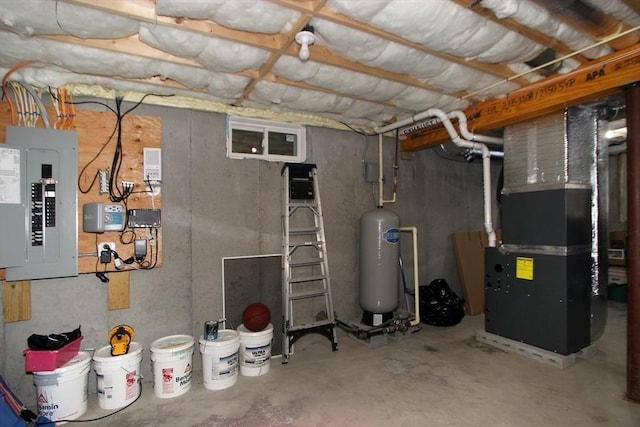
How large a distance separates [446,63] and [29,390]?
4.03 metres

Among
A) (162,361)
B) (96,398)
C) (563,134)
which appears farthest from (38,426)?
(563,134)

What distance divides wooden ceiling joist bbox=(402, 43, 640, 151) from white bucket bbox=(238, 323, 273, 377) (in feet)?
9.52

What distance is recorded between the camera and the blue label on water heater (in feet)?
12.0

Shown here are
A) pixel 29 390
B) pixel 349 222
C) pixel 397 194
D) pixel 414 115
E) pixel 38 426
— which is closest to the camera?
pixel 38 426

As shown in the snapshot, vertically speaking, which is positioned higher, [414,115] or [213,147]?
[414,115]

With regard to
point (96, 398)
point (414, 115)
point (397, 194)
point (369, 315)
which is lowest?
point (96, 398)

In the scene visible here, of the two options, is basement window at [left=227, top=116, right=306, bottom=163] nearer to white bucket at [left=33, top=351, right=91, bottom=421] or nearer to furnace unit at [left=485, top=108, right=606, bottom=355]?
white bucket at [left=33, top=351, right=91, bottom=421]

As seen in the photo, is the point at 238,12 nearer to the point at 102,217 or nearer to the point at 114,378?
the point at 102,217

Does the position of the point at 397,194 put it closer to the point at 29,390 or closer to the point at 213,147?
the point at 213,147

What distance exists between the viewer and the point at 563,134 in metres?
2.98

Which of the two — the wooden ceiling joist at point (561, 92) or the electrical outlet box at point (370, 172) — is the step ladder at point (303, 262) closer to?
the electrical outlet box at point (370, 172)

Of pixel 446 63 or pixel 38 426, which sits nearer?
pixel 38 426

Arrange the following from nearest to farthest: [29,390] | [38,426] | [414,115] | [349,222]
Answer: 1. [38,426]
2. [29,390]
3. [414,115]
4. [349,222]

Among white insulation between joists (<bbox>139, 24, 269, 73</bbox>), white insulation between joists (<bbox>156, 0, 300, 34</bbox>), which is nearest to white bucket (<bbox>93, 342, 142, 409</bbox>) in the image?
white insulation between joists (<bbox>139, 24, 269, 73</bbox>)
